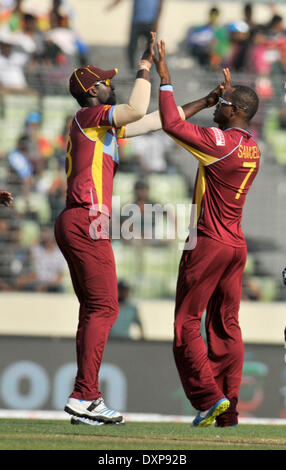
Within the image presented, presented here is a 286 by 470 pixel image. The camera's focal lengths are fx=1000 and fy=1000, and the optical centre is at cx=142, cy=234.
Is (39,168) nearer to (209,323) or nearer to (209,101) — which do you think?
(209,101)

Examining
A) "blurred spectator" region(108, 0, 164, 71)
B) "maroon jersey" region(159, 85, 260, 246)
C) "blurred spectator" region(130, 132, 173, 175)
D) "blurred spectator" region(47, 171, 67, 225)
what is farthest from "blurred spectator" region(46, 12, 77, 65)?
"maroon jersey" region(159, 85, 260, 246)

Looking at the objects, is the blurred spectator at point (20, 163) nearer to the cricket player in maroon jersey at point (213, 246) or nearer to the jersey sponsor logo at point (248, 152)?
the cricket player in maroon jersey at point (213, 246)

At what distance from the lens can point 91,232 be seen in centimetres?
708

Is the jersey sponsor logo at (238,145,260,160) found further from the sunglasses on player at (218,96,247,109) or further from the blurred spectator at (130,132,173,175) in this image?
the blurred spectator at (130,132,173,175)

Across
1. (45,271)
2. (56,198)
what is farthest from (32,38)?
(45,271)

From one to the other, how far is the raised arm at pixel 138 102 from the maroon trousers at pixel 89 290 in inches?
28.2

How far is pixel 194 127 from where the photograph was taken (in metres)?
6.97

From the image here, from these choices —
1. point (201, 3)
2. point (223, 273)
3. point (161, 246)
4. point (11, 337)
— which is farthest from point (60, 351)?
point (201, 3)

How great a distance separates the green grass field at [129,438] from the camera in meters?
5.90

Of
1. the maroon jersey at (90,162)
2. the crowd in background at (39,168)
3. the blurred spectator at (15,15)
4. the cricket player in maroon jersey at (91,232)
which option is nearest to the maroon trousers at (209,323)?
the cricket player in maroon jersey at (91,232)

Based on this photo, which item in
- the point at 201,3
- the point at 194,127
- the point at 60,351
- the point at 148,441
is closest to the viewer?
the point at 148,441

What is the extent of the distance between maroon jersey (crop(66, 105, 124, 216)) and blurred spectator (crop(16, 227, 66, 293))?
4963 millimetres
